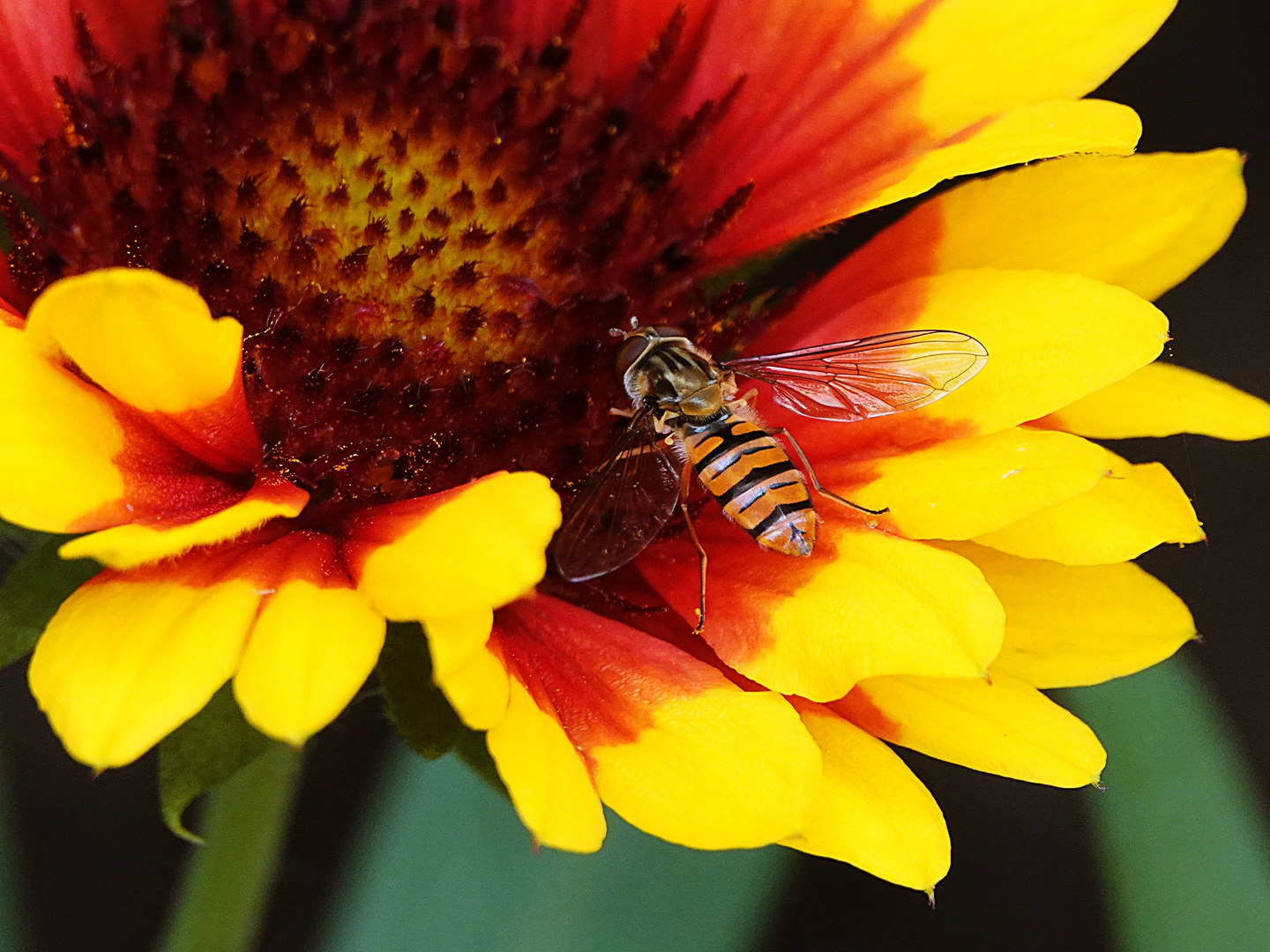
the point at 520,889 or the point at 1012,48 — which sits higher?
the point at 1012,48

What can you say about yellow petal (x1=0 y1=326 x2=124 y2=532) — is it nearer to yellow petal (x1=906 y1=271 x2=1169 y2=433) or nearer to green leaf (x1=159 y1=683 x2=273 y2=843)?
green leaf (x1=159 y1=683 x2=273 y2=843)

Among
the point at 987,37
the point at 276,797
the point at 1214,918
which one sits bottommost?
the point at 1214,918

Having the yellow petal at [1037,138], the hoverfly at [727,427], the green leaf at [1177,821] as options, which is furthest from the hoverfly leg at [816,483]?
the green leaf at [1177,821]

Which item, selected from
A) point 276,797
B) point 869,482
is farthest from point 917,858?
point 276,797

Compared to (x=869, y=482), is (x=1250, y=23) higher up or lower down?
higher up

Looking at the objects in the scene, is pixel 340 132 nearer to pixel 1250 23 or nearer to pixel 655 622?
pixel 655 622

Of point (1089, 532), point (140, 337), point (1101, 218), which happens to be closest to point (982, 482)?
point (1089, 532)

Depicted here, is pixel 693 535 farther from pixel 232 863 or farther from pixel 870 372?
pixel 232 863
